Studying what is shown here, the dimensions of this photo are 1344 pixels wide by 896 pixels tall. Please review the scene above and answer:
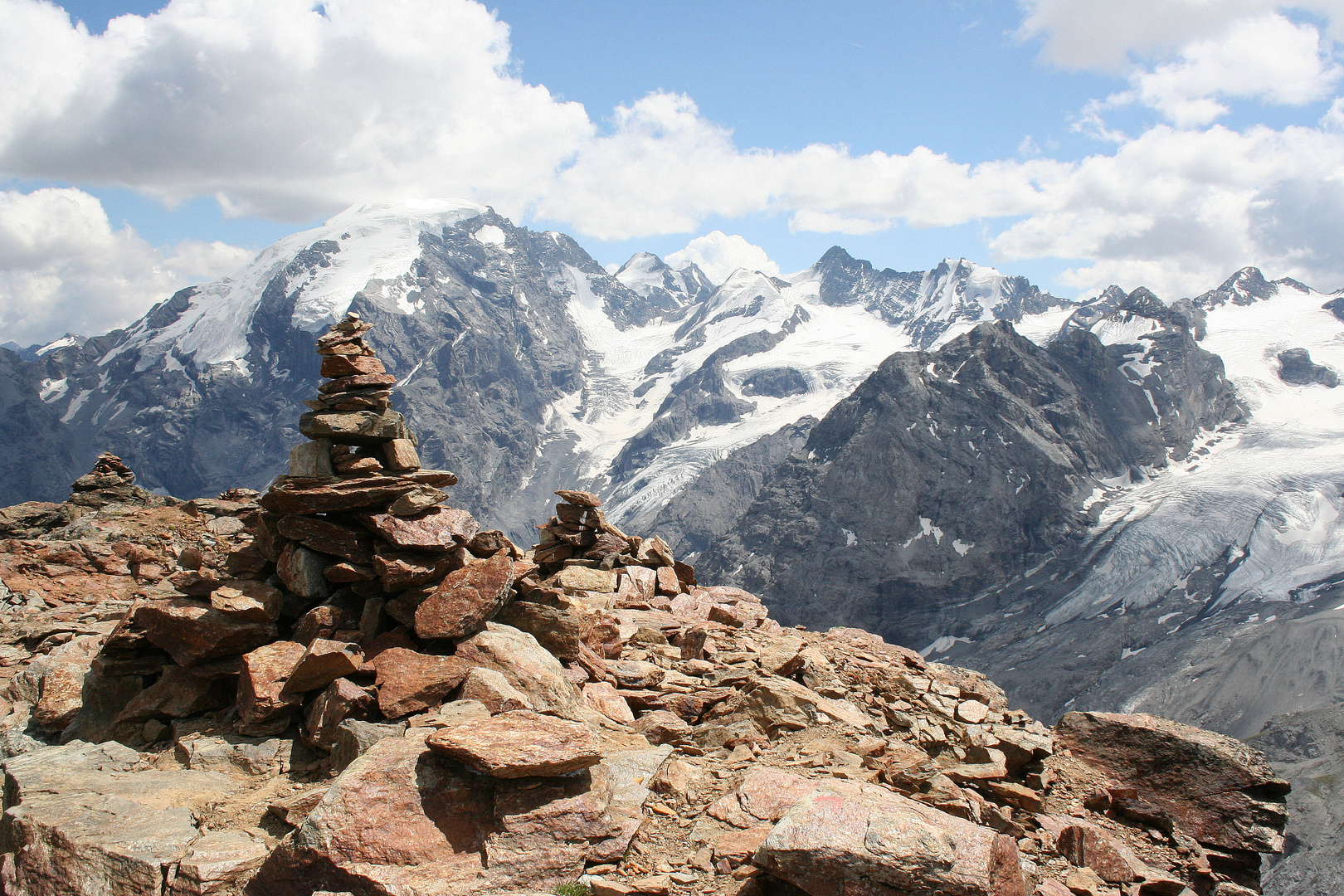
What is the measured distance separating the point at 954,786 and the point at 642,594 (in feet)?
42.5

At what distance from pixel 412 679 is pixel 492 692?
1329mm

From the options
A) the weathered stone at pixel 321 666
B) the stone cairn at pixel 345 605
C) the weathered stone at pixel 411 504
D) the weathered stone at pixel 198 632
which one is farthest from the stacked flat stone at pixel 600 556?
the weathered stone at pixel 321 666

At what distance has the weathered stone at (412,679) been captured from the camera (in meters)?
11.1

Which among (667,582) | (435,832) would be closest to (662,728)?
(435,832)

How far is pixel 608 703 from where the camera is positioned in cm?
1290

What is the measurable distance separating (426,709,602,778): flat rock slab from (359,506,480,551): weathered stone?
4985mm

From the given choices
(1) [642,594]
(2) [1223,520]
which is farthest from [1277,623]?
(1) [642,594]

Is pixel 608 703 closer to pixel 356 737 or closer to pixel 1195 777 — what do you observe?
pixel 356 737

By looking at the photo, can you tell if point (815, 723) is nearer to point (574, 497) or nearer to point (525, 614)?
point (525, 614)

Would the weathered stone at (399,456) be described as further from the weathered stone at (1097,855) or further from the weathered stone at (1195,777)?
the weathered stone at (1195,777)

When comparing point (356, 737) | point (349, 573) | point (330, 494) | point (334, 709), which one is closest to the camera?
point (356, 737)

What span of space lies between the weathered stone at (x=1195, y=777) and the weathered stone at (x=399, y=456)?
48.5ft

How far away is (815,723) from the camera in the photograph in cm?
1297

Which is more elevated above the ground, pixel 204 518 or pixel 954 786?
pixel 204 518
